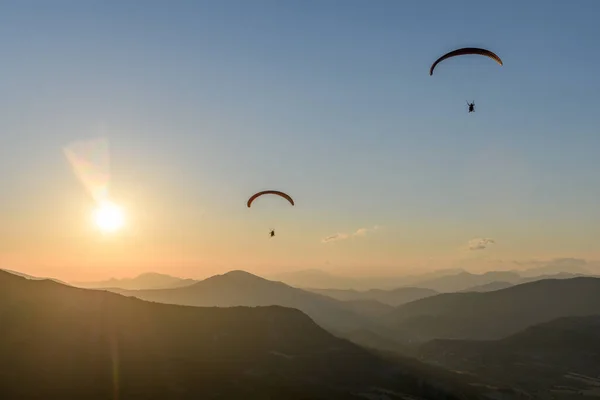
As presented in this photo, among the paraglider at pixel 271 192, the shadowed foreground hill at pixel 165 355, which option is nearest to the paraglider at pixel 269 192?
the paraglider at pixel 271 192

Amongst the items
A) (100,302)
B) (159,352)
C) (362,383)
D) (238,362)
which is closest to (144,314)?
(100,302)

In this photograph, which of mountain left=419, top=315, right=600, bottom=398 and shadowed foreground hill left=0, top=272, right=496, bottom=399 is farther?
mountain left=419, top=315, right=600, bottom=398

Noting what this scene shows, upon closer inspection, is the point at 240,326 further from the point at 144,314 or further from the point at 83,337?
the point at 83,337

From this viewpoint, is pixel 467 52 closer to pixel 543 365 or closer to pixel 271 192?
pixel 271 192

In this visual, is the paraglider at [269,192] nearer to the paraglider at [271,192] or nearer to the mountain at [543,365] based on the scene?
the paraglider at [271,192]

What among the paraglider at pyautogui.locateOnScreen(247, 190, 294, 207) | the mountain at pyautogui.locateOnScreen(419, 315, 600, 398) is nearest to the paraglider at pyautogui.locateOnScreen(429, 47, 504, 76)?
the paraglider at pyautogui.locateOnScreen(247, 190, 294, 207)

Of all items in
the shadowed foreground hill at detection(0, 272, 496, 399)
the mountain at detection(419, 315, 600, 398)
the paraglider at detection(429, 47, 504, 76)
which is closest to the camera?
the paraglider at detection(429, 47, 504, 76)

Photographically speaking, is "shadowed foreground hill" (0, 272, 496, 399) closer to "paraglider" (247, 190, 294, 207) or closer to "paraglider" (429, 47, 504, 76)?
"paraglider" (247, 190, 294, 207)

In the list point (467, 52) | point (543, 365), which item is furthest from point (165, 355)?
point (543, 365)
